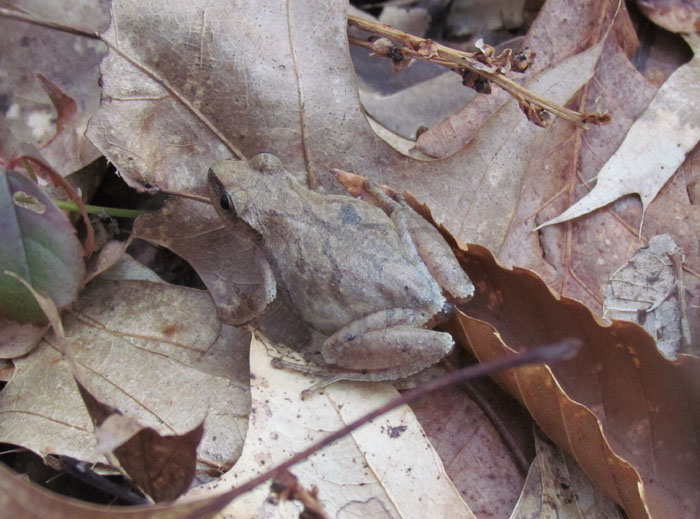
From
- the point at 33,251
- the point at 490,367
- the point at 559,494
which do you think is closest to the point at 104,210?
the point at 33,251

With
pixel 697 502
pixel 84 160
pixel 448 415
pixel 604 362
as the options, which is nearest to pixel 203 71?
pixel 84 160

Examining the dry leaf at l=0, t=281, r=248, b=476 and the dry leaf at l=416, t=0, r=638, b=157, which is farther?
the dry leaf at l=416, t=0, r=638, b=157

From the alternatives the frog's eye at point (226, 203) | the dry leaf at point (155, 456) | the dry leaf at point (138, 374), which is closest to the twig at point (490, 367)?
the dry leaf at point (155, 456)

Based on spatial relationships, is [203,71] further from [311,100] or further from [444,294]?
[444,294]

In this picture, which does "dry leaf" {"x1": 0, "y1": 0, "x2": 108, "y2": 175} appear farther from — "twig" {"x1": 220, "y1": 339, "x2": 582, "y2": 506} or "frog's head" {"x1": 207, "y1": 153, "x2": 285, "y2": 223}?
"twig" {"x1": 220, "y1": 339, "x2": 582, "y2": 506}

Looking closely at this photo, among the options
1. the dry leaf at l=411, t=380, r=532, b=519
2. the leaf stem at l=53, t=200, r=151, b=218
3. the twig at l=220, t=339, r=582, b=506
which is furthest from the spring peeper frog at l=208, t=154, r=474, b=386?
the twig at l=220, t=339, r=582, b=506

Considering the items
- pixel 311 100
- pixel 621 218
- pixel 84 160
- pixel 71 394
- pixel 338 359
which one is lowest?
pixel 71 394

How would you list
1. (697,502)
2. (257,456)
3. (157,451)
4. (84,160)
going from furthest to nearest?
(84,160), (697,502), (257,456), (157,451)
